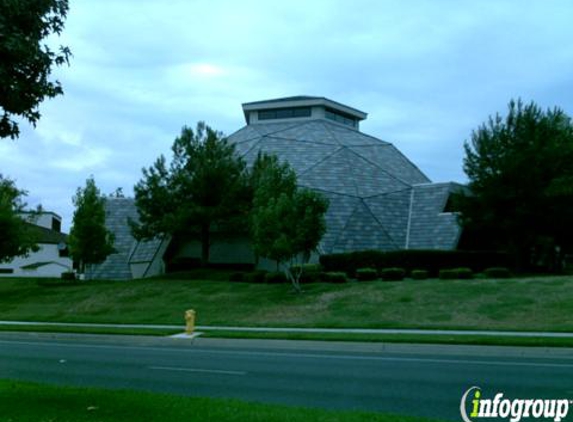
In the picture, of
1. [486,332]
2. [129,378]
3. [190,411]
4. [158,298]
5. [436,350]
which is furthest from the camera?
[158,298]

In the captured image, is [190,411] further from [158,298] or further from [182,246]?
[182,246]

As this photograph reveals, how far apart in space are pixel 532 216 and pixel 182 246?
24.3m

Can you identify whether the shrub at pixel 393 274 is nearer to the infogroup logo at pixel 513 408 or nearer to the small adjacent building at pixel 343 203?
the small adjacent building at pixel 343 203

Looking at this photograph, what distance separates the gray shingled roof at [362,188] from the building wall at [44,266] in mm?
28475

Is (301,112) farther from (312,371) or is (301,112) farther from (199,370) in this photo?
(312,371)

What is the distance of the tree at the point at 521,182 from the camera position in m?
35.4

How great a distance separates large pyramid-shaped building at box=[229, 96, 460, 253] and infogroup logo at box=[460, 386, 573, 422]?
3085cm

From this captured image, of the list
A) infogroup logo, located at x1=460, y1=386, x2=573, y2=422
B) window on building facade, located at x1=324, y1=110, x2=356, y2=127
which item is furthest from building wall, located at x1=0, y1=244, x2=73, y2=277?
infogroup logo, located at x1=460, y1=386, x2=573, y2=422

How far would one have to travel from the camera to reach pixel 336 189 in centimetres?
4397

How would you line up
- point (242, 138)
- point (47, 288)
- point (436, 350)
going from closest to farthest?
point (436, 350) < point (47, 288) < point (242, 138)

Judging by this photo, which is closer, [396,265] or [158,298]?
[158,298]

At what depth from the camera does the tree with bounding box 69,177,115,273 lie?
37438mm

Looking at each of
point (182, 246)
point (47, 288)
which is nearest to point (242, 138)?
point (182, 246)

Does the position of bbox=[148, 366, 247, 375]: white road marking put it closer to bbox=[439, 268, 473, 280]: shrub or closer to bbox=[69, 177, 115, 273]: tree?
bbox=[439, 268, 473, 280]: shrub
